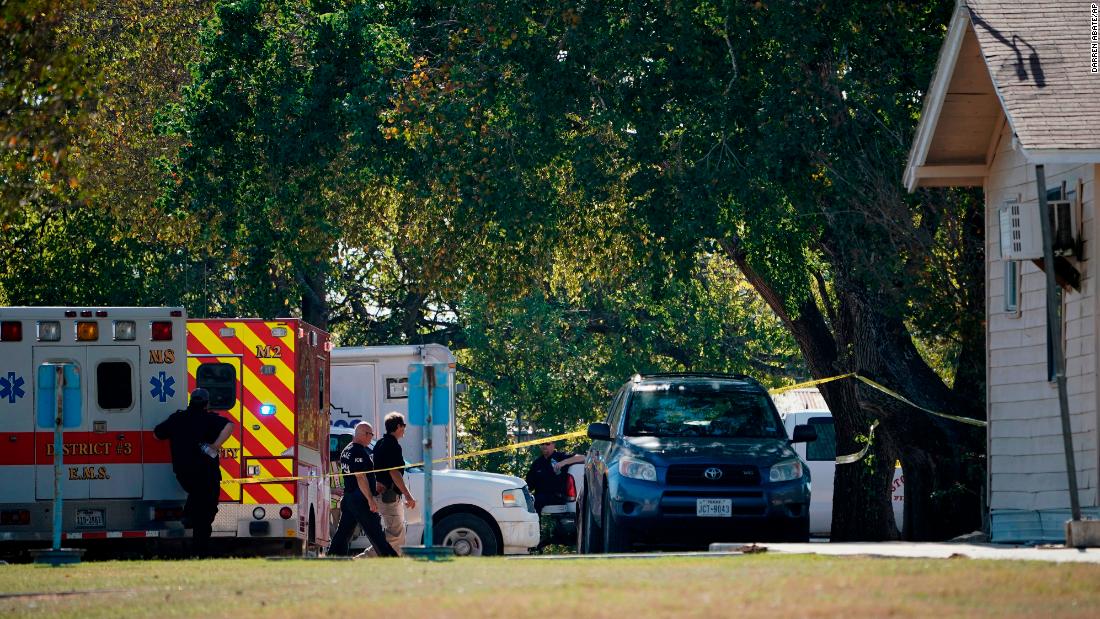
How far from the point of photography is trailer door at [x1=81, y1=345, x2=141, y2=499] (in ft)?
59.8

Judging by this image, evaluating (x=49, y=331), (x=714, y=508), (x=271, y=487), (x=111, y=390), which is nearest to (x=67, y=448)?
(x=111, y=390)

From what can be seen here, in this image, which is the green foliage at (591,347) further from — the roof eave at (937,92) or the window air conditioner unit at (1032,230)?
the window air conditioner unit at (1032,230)

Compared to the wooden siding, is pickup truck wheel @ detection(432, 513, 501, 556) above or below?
below

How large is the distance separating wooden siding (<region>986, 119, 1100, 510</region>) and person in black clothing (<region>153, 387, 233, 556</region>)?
8095 millimetres

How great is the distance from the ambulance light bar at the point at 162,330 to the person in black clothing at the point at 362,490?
219cm

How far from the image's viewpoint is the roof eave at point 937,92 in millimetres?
17359

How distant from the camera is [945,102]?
18297 millimetres

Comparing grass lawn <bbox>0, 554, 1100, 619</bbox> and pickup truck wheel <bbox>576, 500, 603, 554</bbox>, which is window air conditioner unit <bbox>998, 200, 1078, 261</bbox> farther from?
pickup truck wheel <bbox>576, 500, 603, 554</bbox>

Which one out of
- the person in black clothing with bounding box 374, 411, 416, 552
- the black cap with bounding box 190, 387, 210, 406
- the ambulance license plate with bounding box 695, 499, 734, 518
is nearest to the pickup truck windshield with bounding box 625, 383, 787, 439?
the ambulance license plate with bounding box 695, 499, 734, 518

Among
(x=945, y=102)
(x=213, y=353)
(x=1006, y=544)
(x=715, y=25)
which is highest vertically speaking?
(x=715, y=25)

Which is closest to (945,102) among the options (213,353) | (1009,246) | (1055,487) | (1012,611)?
(1009,246)

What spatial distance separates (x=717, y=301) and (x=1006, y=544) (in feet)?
80.1

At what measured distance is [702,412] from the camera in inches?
725

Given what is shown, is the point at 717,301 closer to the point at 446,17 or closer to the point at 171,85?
the point at 171,85
